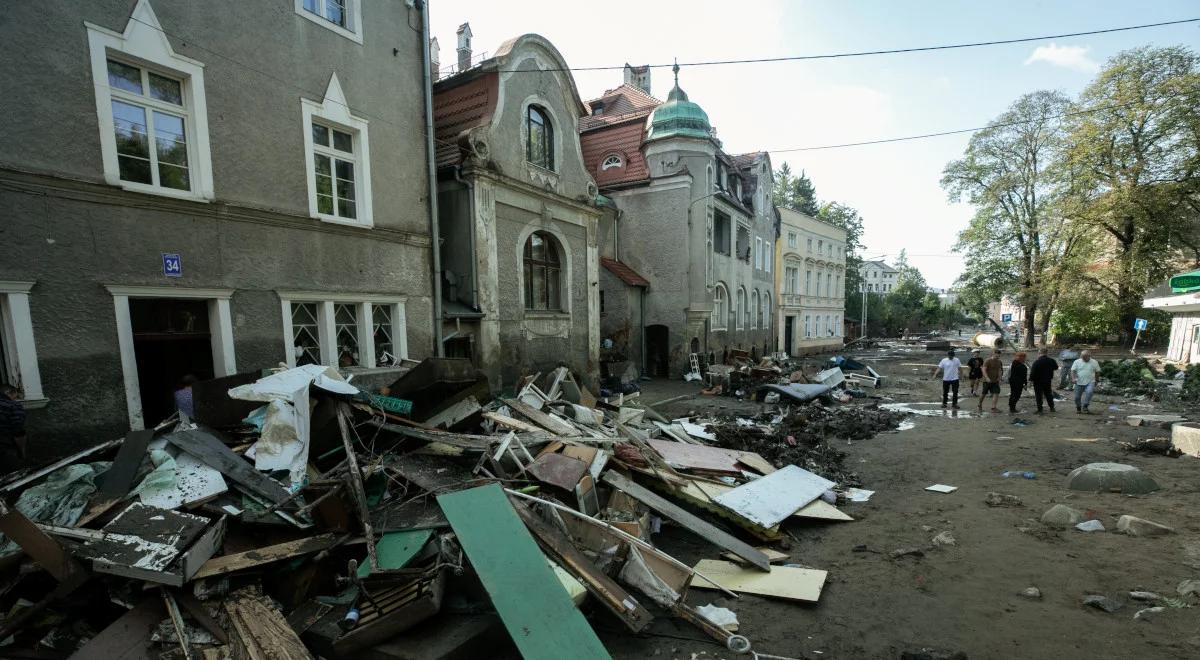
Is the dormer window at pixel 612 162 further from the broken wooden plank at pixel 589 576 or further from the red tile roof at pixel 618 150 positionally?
the broken wooden plank at pixel 589 576

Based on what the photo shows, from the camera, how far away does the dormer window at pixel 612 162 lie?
1989 cm

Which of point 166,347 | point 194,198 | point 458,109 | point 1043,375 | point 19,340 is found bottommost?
point 1043,375

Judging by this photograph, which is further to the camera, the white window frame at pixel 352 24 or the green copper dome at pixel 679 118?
the green copper dome at pixel 679 118

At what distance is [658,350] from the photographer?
20062 millimetres

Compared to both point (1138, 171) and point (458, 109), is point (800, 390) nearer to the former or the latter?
point (458, 109)

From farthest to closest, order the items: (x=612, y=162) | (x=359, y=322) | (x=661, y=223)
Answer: (x=612, y=162)
(x=661, y=223)
(x=359, y=322)

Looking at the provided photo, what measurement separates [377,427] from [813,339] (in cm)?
3382

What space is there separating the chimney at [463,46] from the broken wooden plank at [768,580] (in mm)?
18014

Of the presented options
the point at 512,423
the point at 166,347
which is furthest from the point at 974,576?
the point at 166,347

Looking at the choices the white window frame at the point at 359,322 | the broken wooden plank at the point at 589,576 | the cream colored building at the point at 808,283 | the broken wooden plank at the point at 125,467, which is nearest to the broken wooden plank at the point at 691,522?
the broken wooden plank at the point at 589,576

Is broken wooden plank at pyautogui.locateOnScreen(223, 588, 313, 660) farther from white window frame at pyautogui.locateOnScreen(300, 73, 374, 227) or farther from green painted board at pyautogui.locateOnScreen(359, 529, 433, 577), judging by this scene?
white window frame at pyautogui.locateOnScreen(300, 73, 374, 227)

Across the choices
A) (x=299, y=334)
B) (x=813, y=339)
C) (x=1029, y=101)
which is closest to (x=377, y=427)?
(x=299, y=334)

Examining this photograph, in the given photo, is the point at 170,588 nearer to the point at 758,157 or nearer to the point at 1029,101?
the point at 758,157

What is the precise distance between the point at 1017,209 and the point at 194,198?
131ft
